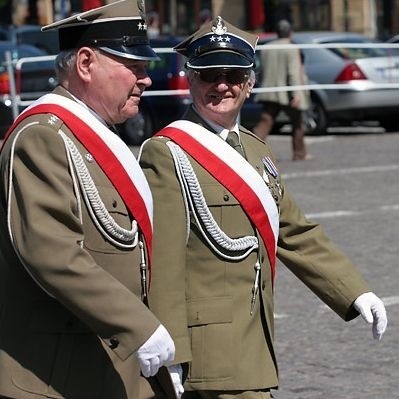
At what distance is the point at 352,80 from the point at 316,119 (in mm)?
841

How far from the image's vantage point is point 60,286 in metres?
3.47

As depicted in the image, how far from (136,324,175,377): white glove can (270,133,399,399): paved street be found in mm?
3259

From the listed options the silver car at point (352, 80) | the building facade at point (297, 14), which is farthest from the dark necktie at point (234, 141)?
the building facade at point (297, 14)

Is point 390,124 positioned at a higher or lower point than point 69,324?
lower

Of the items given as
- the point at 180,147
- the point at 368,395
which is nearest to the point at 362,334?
the point at 368,395

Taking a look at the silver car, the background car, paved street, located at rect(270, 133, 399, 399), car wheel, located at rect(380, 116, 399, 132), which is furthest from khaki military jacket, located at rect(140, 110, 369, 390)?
the background car

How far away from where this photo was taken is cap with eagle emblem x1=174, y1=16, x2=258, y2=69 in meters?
4.53

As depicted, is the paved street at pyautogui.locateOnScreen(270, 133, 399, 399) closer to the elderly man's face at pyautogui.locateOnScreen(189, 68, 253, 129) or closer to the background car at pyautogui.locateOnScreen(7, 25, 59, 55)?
the elderly man's face at pyautogui.locateOnScreen(189, 68, 253, 129)

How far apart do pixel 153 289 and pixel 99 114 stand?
670mm

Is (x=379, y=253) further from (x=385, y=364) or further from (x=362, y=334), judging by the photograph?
(x=385, y=364)

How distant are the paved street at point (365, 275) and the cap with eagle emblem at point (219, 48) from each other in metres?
2.52

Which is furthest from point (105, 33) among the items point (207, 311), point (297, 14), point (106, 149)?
point (297, 14)

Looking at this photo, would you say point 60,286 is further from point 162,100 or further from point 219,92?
point 162,100

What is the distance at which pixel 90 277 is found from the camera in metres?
3.48
